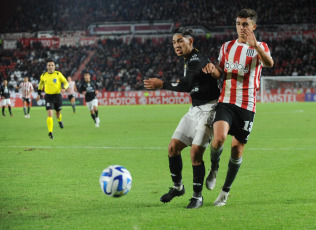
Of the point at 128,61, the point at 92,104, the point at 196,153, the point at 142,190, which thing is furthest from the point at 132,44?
the point at 196,153

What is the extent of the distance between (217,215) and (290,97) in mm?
35615

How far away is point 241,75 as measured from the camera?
5.79 meters

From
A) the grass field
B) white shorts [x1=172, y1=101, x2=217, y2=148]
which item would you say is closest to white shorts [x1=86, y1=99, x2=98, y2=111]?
the grass field

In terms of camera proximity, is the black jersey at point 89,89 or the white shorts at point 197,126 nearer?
the white shorts at point 197,126

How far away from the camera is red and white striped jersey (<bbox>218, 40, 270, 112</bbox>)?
5.74m

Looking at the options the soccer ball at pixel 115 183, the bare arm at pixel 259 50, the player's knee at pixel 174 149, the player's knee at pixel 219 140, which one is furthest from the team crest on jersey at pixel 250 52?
the soccer ball at pixel 115 183

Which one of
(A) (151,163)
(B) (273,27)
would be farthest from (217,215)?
(B) (273,27)

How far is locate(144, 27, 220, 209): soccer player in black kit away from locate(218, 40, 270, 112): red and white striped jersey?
0.59 feet

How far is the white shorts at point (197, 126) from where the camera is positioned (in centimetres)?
560

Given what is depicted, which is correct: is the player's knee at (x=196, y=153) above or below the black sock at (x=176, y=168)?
above

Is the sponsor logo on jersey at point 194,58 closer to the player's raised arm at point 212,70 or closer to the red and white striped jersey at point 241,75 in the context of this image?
the player's raised arm at point 212,70

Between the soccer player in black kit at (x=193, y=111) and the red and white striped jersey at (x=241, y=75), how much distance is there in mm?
180

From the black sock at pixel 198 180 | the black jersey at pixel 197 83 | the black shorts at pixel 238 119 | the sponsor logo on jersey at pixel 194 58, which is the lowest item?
the black sock at pixel 198 180

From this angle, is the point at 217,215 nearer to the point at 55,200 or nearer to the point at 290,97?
the point at 55,200
